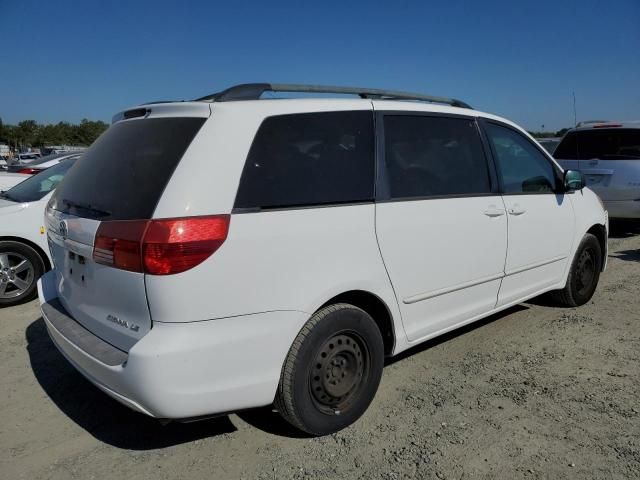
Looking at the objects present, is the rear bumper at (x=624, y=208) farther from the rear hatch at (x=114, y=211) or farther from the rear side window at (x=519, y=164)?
the rear hatch at (x=114, y=211)

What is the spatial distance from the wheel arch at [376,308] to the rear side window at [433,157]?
0.62m

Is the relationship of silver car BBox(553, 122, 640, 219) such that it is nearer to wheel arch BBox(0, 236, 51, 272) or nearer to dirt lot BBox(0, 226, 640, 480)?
dirt lot BBox(0, 226, 640, 480)

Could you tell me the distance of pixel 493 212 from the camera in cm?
364

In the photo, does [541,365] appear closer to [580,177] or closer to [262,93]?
[580,177]

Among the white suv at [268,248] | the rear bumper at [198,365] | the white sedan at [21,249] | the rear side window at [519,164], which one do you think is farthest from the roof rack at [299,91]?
the white sedan at [21,249]

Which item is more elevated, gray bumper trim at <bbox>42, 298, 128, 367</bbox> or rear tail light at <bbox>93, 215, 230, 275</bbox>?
rear tail light at <bbox>93, 215, 230, 275</bbox>

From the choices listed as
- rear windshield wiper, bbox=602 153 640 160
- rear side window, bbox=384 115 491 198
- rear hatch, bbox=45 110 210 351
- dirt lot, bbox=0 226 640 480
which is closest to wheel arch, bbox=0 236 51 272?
dirt lot, bbox=0 226 640 480

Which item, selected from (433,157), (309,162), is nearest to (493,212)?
(433,157)

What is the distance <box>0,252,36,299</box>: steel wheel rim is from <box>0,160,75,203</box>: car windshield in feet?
2.16

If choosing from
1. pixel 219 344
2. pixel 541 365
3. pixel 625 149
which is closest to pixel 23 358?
pixel 219 344

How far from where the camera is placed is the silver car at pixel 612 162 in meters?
7.95

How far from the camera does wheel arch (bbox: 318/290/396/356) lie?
284 cm

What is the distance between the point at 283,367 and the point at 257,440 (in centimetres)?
57

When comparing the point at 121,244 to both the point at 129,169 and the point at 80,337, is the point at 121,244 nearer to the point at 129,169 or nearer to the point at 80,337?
the point at 129,169
